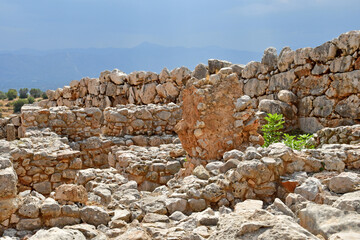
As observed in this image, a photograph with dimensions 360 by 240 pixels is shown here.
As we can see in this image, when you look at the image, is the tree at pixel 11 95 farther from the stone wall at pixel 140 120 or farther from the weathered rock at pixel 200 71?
the stone wall at pixel 140 120

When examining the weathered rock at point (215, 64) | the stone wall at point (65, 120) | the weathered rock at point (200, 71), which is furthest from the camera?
the weathered rock at point (215, 64)

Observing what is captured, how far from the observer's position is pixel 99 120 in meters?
9.55

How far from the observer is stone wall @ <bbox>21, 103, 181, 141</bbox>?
8.68 metres

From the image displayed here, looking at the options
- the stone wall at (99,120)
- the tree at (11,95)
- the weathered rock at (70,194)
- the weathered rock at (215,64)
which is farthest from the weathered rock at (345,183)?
the tree at (11,95)

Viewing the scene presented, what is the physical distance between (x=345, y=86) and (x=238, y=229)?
9099 mm

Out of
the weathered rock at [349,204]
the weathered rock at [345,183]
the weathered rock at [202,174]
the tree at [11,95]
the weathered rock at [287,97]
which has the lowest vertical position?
the tree at [11,95]

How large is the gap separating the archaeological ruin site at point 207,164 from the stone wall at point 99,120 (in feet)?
0.10

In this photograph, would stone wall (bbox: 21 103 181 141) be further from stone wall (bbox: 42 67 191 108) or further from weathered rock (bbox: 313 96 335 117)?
weathered rock (bbox: 313 96 335 117)

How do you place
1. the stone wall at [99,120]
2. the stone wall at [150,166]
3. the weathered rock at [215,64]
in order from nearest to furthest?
the stone wall at [150,166] < the stone wall at [99,120] < the weathered rock at [215,64]

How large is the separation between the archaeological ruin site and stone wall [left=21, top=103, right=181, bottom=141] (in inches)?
1.2

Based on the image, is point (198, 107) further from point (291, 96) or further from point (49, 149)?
point (291, 96)

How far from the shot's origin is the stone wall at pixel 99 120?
28.5 feet

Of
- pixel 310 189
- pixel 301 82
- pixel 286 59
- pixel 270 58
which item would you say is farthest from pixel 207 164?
pixel 270 58

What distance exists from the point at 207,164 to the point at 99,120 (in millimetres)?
5728
